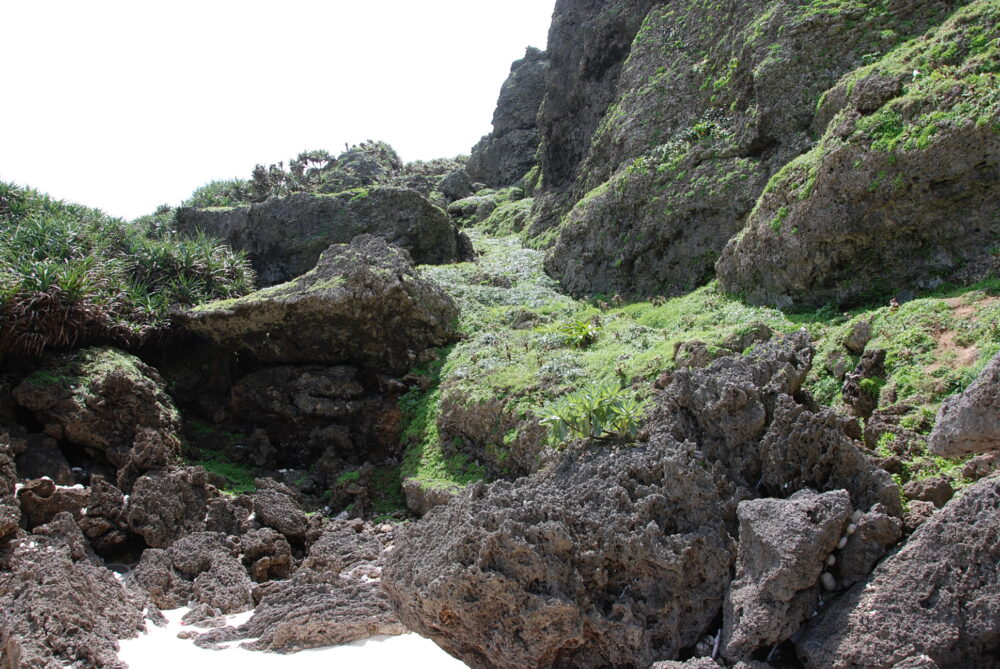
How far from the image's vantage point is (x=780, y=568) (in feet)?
19.1

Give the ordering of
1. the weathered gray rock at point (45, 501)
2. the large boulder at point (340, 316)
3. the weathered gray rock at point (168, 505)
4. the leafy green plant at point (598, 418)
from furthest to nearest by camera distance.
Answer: the large boulder at point (340, 316) → the weathered gray rock at point (168, 505) → the weathered gray rock at point (45, 501) → the leafy green plant at point (598, 418)

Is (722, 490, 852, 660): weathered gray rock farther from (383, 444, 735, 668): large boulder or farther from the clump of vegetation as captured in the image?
the clump of vegetation

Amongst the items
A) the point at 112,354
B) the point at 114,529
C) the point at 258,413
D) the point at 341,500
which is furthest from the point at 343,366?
the point at 114,529

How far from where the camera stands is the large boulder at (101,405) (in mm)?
12750

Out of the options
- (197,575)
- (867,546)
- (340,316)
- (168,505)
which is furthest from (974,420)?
(340,316)

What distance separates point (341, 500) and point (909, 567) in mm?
9812

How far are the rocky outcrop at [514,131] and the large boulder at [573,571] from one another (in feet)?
100

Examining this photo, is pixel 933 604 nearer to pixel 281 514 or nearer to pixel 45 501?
pixel 281 514

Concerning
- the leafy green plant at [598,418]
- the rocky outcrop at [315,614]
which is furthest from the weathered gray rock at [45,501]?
the leafy green plant at [598,418]

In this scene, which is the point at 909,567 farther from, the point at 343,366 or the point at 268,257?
the point at 268,257

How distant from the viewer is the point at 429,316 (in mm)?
16188

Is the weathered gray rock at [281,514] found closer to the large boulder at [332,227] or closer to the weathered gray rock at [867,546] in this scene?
the weathered gray rock at [867,546]

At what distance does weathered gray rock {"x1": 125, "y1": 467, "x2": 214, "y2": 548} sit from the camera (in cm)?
1098

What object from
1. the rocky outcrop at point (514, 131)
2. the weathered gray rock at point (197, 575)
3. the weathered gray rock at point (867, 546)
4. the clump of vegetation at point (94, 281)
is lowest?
the weathered gray rock at point (197, 575)
